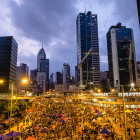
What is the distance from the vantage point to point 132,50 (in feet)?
644

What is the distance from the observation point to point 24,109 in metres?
47.6

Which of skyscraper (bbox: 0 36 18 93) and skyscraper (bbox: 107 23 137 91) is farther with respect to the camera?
skyscraper (bbox: 107 23 137 91)

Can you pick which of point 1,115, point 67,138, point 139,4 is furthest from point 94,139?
point 1,115

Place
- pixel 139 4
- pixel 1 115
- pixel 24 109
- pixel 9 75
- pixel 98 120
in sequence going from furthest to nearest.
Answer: pixel 9 75 → pixel 24 109 → pixel 1 115 → pixel 98 120 → pixel 139 4

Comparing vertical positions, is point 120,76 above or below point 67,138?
above

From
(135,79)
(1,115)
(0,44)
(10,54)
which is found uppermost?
(0,44)

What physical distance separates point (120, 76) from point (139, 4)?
578 ft

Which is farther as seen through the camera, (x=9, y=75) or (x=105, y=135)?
(x=9, y=75)

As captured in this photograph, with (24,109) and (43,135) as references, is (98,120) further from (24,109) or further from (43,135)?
(24,109)

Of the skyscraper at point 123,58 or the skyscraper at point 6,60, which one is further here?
the skyscraper at point 123,58

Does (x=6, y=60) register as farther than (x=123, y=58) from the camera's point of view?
No

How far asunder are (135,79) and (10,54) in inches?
6483

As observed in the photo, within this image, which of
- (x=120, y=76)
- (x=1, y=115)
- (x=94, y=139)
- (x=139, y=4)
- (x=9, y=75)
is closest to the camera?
(x=94, y=139)

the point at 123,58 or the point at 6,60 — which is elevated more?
the point at 123,58
